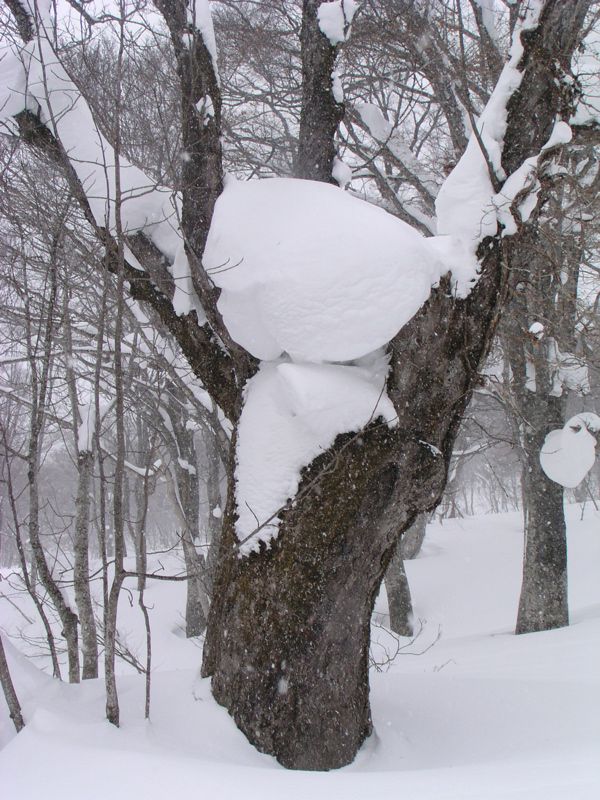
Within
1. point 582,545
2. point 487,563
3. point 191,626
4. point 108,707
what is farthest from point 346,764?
point 582,545

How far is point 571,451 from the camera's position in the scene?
17.1ft

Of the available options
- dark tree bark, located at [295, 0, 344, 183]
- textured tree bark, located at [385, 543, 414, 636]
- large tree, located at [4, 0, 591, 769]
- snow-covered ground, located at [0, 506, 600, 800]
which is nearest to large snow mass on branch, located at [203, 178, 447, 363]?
large tree, located at [4, 0, 591, 769]

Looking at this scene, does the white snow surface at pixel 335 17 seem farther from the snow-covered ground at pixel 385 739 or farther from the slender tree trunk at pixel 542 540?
the slender tree trunk at pixel 542 540

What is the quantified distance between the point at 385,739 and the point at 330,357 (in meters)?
1.82

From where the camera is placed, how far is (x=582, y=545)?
9992 mm

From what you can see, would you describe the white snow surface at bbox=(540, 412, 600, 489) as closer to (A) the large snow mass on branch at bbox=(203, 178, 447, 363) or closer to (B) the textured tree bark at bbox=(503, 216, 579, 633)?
(B) the textured tree bark at bbox=(503, 216, 579, 633)

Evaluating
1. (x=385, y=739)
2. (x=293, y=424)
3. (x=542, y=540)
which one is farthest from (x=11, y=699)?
(x=542, y=540)

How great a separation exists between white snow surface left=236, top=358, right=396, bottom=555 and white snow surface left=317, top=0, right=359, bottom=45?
6.72ft

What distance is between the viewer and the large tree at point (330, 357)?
226cm

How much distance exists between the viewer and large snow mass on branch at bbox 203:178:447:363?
88.8 inches

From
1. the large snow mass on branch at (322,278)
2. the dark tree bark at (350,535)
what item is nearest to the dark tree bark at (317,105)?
the large snow mass on branch at (322,278)

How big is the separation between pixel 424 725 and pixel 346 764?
541 mm

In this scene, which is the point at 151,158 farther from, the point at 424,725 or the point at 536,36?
the point at 424,725

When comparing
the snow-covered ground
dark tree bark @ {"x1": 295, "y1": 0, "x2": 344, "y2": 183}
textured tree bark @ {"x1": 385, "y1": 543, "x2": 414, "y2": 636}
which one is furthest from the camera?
textured tree bark @ {"x1": 385, "y1": 543, "x2": 414, "y2": 636}
